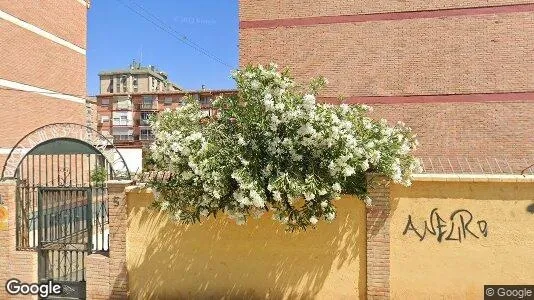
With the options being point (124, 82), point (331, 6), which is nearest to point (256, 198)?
point (331, 6)

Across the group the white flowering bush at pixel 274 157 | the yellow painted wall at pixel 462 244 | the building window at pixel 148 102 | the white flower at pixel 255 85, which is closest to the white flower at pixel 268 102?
the white flowering bush at pixel 274 157

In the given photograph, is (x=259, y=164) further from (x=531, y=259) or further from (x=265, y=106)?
(x=531, y=259)

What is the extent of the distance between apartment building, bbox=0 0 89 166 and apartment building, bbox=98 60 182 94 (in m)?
52.3

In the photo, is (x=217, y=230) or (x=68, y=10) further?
(x=68, y=10)

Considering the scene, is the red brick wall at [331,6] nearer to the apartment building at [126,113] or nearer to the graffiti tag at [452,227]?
the graffiti tag at [452,227]

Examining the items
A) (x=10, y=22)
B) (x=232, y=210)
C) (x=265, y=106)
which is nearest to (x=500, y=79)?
(x=265, y=106)

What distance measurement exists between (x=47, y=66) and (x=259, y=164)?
20.3m

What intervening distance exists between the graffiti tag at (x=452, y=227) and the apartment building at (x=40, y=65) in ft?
63.8

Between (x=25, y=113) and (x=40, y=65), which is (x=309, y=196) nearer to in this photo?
(x=25, y=113)

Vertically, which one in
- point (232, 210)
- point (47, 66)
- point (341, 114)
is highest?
point (47, 66)

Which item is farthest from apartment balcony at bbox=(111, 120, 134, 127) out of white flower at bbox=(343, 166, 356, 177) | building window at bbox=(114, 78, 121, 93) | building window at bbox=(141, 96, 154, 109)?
white flower at bbox=(343, 166, 356, 177)

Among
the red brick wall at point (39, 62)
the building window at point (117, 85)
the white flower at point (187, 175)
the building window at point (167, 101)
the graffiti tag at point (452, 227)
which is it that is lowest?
the graffiti tag at point (452, 227)

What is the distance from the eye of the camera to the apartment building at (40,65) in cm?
1792

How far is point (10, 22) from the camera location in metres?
18.0
